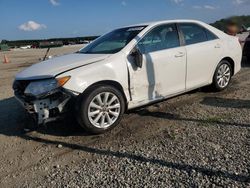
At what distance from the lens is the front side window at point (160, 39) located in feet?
18.2

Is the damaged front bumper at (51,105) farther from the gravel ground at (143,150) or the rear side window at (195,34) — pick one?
the rear side window at (195,34)

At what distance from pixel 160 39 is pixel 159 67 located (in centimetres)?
57

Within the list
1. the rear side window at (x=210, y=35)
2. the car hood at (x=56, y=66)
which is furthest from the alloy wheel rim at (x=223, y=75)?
the car hood at (x=56, y=66)

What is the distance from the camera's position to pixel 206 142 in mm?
4367

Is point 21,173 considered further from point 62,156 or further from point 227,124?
point 227,124

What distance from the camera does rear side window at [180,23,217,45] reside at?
246 inches

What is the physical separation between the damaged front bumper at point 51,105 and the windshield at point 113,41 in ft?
3.99

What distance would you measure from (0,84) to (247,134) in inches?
336

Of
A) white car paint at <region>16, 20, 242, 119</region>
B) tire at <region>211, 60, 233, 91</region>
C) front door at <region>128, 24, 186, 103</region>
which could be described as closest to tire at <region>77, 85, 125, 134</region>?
white car paint at <region>16, 20, 242, 119</region>

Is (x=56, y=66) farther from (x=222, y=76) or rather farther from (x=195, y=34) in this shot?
(x=222, y=76)

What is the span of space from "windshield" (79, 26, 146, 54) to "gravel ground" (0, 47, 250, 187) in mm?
1251

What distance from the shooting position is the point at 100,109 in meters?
4.96

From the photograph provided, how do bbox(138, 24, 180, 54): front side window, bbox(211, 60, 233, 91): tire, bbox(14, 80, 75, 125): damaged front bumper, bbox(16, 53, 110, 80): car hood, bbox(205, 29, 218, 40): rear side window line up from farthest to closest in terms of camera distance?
bbox(211, 60, 233, 91): tire
bbox(205, 29, 218, 40): rear side window
bbox(138, 24, 180, 54): front side window
bbox(16, 53, 110, 80): car hood
bbox(14, 80, 75, 125): damaged front bumper

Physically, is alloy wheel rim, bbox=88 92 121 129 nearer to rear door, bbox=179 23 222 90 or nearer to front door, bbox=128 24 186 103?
front door, bbox=128 24 186 103
